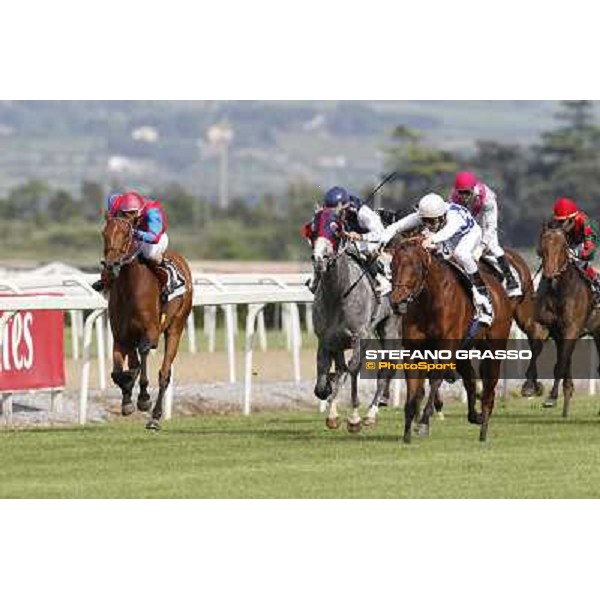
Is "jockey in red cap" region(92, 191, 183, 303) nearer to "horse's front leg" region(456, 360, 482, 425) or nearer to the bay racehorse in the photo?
"horse's front leg" region(456, 360, 482, 425)

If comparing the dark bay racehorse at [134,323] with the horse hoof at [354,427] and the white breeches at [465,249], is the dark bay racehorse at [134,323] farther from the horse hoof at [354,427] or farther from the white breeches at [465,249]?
the white breeches at [465,249]

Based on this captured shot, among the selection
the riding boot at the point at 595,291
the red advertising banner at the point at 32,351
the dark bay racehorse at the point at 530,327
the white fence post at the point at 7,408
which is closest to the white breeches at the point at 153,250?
the red advertising banner at the point at 32,351

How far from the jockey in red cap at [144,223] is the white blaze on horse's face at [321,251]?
107 centimetres

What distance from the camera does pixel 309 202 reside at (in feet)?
354

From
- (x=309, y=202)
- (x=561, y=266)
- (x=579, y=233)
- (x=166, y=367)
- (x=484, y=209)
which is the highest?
(x=484, y=209)

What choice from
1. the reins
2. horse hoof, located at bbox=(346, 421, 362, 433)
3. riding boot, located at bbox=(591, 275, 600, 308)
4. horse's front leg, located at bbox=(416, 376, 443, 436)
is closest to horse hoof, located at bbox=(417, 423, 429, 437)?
horse's front leg, located at bbox=(416, 376, 443, 436)

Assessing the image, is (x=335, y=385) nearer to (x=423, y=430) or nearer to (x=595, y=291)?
(x=423, y=430)

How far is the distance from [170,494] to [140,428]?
4.56m

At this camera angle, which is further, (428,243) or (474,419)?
(474,419)

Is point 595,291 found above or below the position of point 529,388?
above

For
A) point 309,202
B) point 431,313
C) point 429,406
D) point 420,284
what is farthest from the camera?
point 309,202

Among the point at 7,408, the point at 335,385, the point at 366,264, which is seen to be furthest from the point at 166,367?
the point at 7,408

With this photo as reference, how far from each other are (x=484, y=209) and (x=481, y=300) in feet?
5.56

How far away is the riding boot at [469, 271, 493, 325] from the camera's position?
15.5m
